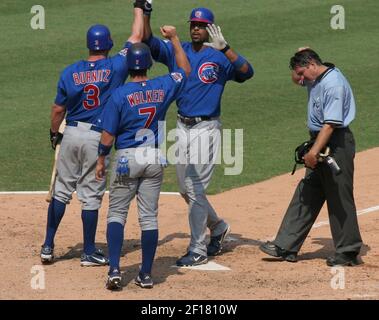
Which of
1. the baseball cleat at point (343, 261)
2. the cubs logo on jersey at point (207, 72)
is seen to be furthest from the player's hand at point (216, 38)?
the baseball cleat at point (343, 261)

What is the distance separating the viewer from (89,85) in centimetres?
857

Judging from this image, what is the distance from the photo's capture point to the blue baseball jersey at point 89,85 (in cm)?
856

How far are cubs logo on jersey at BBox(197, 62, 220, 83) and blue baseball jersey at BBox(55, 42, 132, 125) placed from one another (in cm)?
65

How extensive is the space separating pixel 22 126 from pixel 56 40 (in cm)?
446

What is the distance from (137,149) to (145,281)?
1.04m

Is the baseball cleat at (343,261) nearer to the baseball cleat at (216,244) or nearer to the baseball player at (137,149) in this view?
the baseball cleat at (216,244)

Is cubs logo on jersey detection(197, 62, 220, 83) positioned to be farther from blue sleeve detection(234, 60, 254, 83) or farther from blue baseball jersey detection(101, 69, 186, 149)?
blue baseball jersey detection(101, 69, 186, 149)

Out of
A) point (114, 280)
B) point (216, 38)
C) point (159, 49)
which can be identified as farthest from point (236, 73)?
point (114, 280)

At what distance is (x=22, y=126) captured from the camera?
1376cm

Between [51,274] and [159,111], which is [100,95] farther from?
[51,274]

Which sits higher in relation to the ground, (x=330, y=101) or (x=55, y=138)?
(x=330, y=101)

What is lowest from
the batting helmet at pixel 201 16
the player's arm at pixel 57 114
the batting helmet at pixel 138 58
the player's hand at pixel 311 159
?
the player's hand at pixel 311 159

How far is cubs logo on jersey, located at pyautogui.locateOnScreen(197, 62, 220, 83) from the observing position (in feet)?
29.0

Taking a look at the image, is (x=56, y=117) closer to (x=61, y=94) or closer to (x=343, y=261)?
(x=61, y=94)
